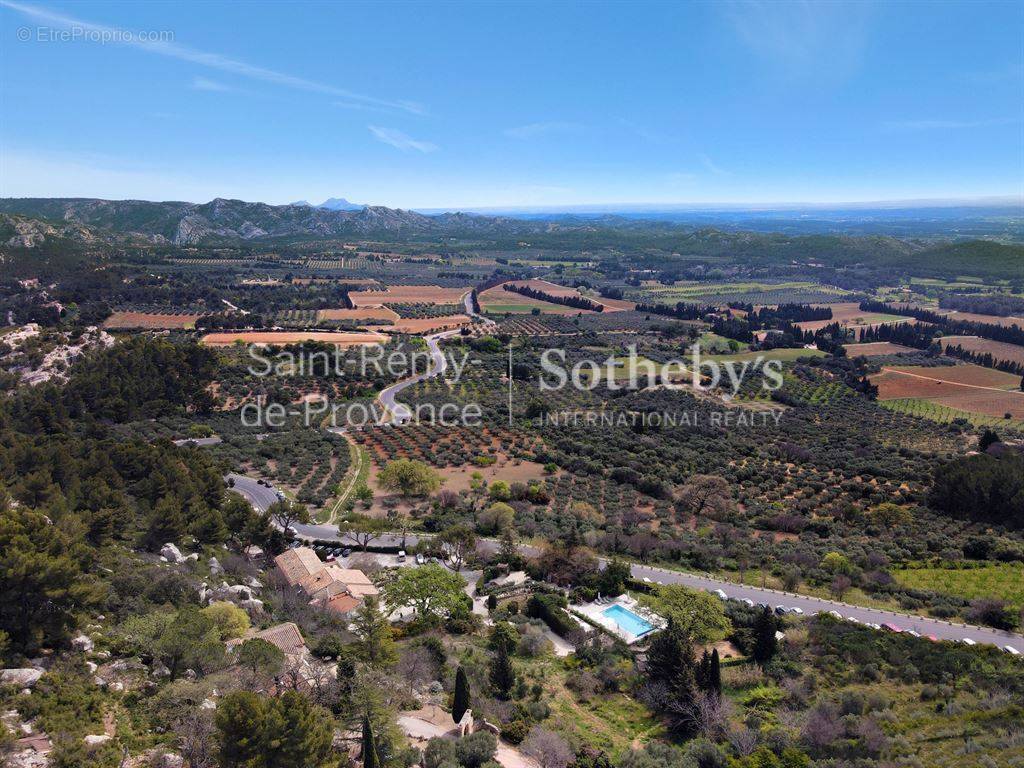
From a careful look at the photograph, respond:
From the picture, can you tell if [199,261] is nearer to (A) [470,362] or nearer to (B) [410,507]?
(A) [470,362]

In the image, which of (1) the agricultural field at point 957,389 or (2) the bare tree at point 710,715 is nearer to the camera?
(2) the bare tree at point 710,715

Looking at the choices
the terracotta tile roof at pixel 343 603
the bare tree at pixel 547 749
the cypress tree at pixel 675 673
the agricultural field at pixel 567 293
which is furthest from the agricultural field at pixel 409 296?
the bare tree at pixel 547 749

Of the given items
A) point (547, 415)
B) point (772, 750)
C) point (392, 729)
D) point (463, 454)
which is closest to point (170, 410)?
point (463, 454)

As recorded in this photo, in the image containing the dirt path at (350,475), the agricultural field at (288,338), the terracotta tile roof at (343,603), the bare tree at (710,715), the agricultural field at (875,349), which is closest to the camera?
the bare tree at (710,715)

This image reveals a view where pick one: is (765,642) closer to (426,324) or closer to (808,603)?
(808,603)

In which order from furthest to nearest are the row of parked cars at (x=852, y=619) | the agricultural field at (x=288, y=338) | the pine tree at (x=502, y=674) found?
the agricultural field at (x=288, y=338), the row of parked cars at (x=852, y=619), the pine tree at (x=502, y=674)

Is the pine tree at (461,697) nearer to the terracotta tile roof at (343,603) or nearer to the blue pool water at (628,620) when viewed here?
the blue pool water at (628,620)

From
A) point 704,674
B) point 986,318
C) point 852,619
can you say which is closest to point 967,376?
point 986,318
